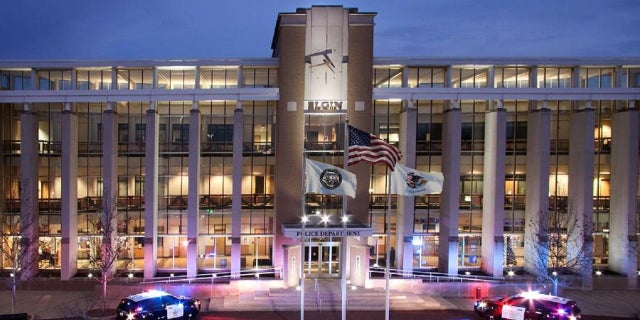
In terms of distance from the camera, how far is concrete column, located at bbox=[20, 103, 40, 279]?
30.4m

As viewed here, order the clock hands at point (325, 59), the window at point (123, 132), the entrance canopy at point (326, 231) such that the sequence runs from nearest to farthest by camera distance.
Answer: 1. the entrance canopy at point (326, 231)
2. the clock hands at point (325, 59)
3. the window at point (123, 132)

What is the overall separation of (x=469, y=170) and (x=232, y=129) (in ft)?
52.4

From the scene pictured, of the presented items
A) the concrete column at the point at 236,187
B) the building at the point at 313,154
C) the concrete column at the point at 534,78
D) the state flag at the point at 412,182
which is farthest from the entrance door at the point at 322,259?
the concrete column at the point at 534,78

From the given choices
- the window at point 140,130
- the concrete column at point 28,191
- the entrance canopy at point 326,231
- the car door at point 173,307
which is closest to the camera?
the car door at point 173,307

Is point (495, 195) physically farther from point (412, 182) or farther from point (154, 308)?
point (154, 308)

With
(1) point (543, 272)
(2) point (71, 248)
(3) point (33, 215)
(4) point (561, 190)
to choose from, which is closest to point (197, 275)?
(2) point (71, 248)

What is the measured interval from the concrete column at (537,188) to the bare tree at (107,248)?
79.6 ft

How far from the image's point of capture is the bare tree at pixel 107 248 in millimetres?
26141

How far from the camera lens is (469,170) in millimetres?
34312

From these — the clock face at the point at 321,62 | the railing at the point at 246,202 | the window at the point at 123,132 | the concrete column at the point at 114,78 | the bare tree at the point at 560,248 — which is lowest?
the bare tree at the point at 560,248

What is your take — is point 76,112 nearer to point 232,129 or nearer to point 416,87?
point 232,129

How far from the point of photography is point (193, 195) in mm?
30906

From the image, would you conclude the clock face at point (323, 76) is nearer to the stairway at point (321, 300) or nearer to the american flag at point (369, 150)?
the american flag at point (369, 150)

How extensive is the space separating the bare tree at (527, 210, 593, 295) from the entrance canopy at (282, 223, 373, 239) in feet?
35.1
